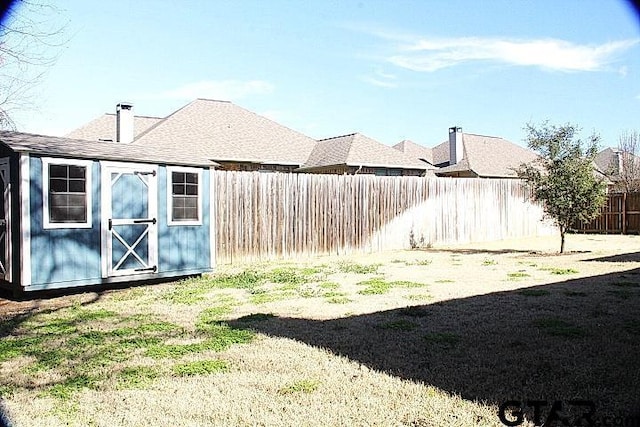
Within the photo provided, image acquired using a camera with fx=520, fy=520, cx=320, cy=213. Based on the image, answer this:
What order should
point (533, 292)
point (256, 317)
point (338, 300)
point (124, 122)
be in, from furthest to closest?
point (124, 122) < point (533, 292) < point (338, 300) < point (256, 317)

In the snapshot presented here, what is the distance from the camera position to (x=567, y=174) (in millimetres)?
14000

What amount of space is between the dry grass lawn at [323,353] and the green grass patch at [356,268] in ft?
6.04

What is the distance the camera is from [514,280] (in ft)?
29.7

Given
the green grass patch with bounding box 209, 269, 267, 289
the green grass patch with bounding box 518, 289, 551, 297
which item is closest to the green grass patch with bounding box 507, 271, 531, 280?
the green grass patch with bounding box 518, 289, 551, 297

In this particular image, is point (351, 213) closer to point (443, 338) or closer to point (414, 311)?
point (414, 311)

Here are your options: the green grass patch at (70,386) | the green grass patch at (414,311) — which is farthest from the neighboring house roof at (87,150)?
the green grass patch at (414,311)

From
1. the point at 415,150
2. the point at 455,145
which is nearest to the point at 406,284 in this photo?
the point at 455,145

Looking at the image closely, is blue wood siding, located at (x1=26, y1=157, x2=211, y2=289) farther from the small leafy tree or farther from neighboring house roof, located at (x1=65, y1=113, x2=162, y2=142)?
neighboring house roof, located at (x1=65, y1=113, x2=162, y2=142)

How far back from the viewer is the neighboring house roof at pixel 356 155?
998 inches

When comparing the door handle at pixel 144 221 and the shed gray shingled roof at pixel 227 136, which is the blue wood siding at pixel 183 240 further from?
the shed gray shingled roof at pixel 227 136

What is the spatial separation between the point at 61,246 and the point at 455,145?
28.1 m

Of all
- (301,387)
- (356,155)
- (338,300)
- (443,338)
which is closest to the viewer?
(301,387)

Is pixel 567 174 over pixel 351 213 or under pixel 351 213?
over

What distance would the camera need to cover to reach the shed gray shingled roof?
912 inches
